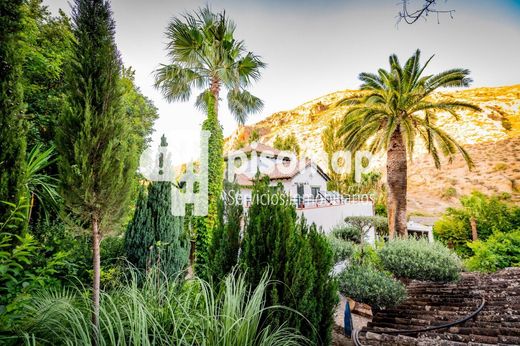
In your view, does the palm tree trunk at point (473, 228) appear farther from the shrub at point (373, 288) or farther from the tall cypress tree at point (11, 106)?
the tall cypress tree at point (11, 106)

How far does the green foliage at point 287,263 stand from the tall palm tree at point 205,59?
7.56m

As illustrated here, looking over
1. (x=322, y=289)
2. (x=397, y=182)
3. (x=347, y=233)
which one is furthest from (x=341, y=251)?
(x=322, y=289)

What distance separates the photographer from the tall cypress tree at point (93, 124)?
6.84 feet

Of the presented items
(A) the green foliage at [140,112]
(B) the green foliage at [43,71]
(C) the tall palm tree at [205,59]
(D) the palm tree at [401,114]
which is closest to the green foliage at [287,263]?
(B) the green foliage at [43,71]

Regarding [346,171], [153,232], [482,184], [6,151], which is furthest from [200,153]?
[482,184]

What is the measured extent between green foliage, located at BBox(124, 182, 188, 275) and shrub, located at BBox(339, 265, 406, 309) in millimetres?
4318

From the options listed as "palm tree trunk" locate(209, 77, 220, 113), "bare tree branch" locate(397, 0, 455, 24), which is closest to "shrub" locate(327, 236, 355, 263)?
"palm tree trunk" locate(209, 77, 220, 113)

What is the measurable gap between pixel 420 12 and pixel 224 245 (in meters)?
3.35

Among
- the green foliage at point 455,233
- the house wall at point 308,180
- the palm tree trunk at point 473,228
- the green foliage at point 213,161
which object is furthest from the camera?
the house wall at point 308,180

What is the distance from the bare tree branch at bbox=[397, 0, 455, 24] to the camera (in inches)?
86.6

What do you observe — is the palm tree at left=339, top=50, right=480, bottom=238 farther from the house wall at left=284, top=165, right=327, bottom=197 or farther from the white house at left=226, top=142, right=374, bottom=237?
the house wall at left=284, top=165, right=327, bottom=197

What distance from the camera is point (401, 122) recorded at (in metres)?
10.6

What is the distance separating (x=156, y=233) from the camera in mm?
5734

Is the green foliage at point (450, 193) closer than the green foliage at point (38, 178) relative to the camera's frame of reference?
No
